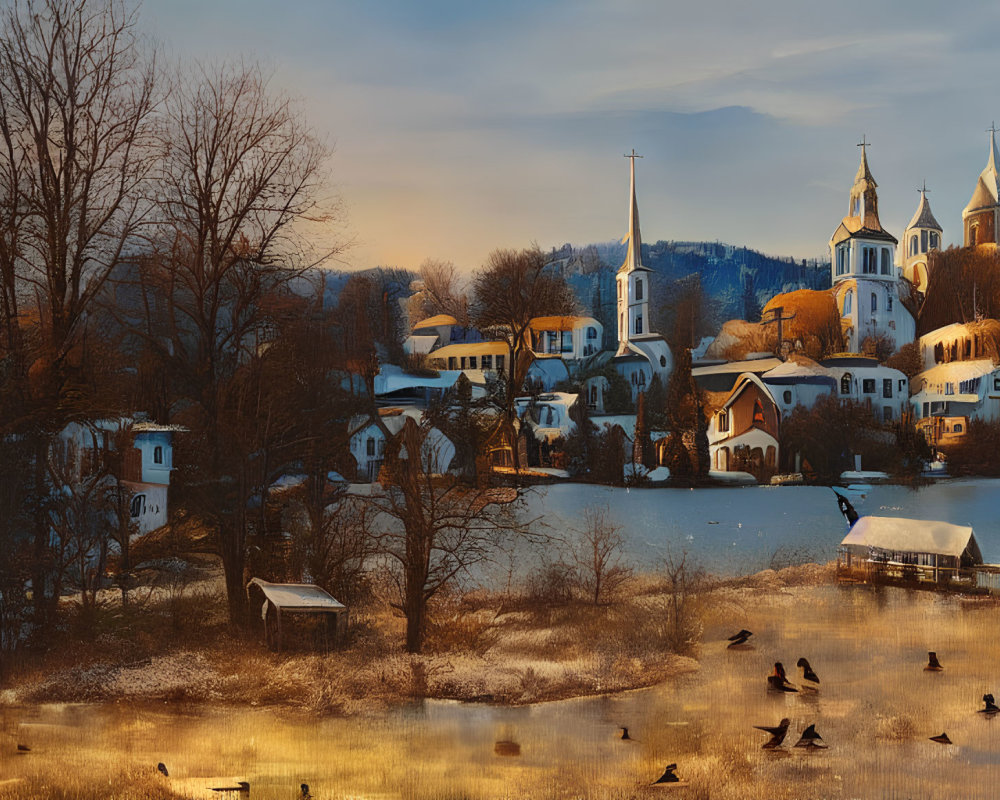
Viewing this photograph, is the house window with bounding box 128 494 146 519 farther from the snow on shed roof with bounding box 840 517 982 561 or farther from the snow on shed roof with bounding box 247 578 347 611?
the snow on shed roof with bounding box 840 517 982 561

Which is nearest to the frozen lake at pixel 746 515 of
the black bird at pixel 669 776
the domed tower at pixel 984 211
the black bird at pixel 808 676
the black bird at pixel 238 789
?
the black bird at pixel 808 676

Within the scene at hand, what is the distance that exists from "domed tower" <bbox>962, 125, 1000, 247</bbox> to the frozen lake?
140 cm

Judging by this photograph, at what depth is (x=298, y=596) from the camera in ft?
15.7

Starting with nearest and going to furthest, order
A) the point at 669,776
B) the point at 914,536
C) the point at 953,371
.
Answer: the point at 669,776 < the point at 914,536 < the point at 953,371

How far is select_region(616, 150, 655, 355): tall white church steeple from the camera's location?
506 cm

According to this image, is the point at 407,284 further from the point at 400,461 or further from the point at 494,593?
the point at 494,593

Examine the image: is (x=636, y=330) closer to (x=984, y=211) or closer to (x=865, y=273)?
(x=865, y=273)

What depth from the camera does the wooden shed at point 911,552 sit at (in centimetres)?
488

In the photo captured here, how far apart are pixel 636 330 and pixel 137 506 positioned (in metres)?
2.84

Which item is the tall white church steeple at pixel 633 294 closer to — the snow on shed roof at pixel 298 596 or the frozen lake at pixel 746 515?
the frozen lake at pixel 746 515

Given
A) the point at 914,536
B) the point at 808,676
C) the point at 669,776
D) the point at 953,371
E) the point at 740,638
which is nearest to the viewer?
the point at 669,776

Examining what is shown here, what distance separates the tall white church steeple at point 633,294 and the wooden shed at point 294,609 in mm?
2045

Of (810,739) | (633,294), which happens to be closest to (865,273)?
(633,294)

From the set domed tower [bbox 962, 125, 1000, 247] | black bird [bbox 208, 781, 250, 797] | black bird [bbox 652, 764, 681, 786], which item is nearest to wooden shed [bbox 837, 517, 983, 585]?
black bird [bbox 652, 764, 681, 786]
